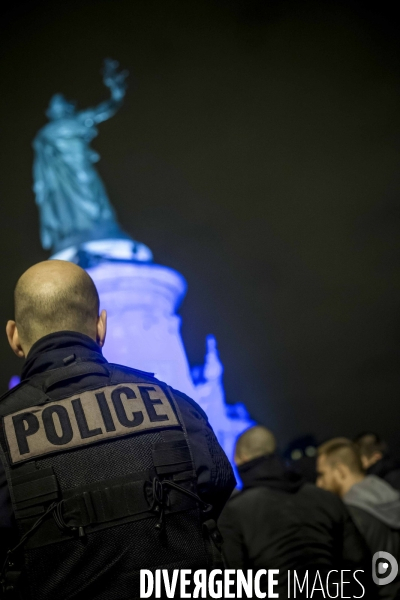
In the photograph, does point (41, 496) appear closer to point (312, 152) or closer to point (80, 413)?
point (80, 413)

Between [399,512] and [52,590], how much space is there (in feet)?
10.2

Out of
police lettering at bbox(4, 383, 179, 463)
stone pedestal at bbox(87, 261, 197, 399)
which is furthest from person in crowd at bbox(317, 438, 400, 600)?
stone pedestal at bbox(87, 261, 197, 399)

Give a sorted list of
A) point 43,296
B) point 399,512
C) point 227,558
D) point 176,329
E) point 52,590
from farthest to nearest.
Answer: point 176,329 → point 399,512 → point 227,558 → point 43,296 → point 52,590

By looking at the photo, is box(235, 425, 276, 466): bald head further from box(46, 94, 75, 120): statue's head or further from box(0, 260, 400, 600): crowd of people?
box(46, 94, 75, 120): statue's head

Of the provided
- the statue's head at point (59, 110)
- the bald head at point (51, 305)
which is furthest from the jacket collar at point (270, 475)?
the statue's head at point (59, 110)

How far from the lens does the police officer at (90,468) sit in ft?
7.65

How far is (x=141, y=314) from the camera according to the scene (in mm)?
15406

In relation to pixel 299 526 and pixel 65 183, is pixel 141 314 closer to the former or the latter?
pixel 65 183

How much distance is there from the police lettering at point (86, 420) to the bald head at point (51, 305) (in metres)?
0.36

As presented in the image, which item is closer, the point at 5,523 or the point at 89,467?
the point at 5,523

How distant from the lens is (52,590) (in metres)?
2.29

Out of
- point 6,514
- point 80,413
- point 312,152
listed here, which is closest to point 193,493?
point 80,413

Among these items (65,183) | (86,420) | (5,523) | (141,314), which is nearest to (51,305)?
(86,420)

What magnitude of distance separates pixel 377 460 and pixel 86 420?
498cm
